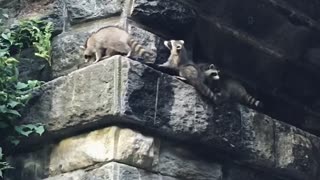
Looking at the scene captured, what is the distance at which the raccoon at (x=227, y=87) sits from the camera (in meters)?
4.31

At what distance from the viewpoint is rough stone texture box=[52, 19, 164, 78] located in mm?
4172

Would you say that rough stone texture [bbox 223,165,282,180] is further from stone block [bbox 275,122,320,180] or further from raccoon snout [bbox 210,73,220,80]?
raccoon snout [bbox 210,73,220,80]

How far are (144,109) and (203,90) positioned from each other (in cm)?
38

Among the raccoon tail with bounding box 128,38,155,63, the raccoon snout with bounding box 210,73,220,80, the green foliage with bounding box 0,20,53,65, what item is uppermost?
the green foliage with bounding box 0,20,53,65

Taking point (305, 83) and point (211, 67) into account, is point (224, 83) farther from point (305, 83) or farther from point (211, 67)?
point (305, 83)

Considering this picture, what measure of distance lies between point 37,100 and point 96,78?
1.25ft

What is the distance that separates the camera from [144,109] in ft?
12.7

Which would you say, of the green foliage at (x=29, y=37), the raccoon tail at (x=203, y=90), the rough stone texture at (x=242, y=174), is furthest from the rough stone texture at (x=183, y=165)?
the green foliage at (x=29, y=37)

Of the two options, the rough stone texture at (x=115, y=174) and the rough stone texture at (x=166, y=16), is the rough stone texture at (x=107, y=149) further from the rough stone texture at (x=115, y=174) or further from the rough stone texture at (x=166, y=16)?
the rough stone texture at (x=166, y=16)

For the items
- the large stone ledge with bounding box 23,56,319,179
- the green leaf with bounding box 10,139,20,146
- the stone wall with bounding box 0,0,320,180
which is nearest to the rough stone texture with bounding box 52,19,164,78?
the stone wall with bounding box 0,0,320,180

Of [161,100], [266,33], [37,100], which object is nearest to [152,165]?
[161,100]

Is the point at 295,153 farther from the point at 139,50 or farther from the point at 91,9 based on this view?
the point at 91,9

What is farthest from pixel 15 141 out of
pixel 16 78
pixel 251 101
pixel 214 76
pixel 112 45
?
pixel 251 101

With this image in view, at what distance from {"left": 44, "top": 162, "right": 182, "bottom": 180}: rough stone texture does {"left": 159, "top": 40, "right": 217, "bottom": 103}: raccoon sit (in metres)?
0.47
